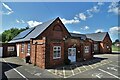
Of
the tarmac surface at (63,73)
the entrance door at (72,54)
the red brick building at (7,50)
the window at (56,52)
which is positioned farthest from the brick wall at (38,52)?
the red brick building at (7,50)

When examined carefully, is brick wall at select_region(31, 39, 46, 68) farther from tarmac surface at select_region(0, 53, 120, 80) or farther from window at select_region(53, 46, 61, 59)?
window at select_region(53, 46, 61, 59)

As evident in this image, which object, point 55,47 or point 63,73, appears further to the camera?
point 55,47

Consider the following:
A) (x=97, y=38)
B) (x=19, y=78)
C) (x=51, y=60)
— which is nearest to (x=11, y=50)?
(x=51, y=60)

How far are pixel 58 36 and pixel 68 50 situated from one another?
2.66 metres

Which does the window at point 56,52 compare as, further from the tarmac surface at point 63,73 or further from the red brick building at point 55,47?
the tarmac surface at point 63,73

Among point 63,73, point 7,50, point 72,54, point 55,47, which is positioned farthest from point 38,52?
point 7,50

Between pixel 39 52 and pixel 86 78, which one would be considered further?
pixel 39 52

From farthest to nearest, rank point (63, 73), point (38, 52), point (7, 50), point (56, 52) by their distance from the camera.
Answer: point (7, 50)
point (56, 52)
point (38, 52)
point (63, 73)

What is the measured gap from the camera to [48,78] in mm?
11969

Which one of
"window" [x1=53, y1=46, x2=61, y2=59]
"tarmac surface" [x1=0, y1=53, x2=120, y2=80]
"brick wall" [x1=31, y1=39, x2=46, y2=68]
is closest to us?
"tarmac surface" [x1=0, y1=53, x2=120, y2=80]

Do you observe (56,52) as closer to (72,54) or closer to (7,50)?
(72,54)

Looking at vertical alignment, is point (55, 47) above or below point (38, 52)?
above

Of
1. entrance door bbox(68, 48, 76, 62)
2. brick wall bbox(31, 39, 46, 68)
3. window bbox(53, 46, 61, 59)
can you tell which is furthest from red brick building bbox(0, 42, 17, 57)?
window bbox(53, 46, 61, 59)

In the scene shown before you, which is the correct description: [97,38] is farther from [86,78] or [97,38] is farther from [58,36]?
[86,78]
